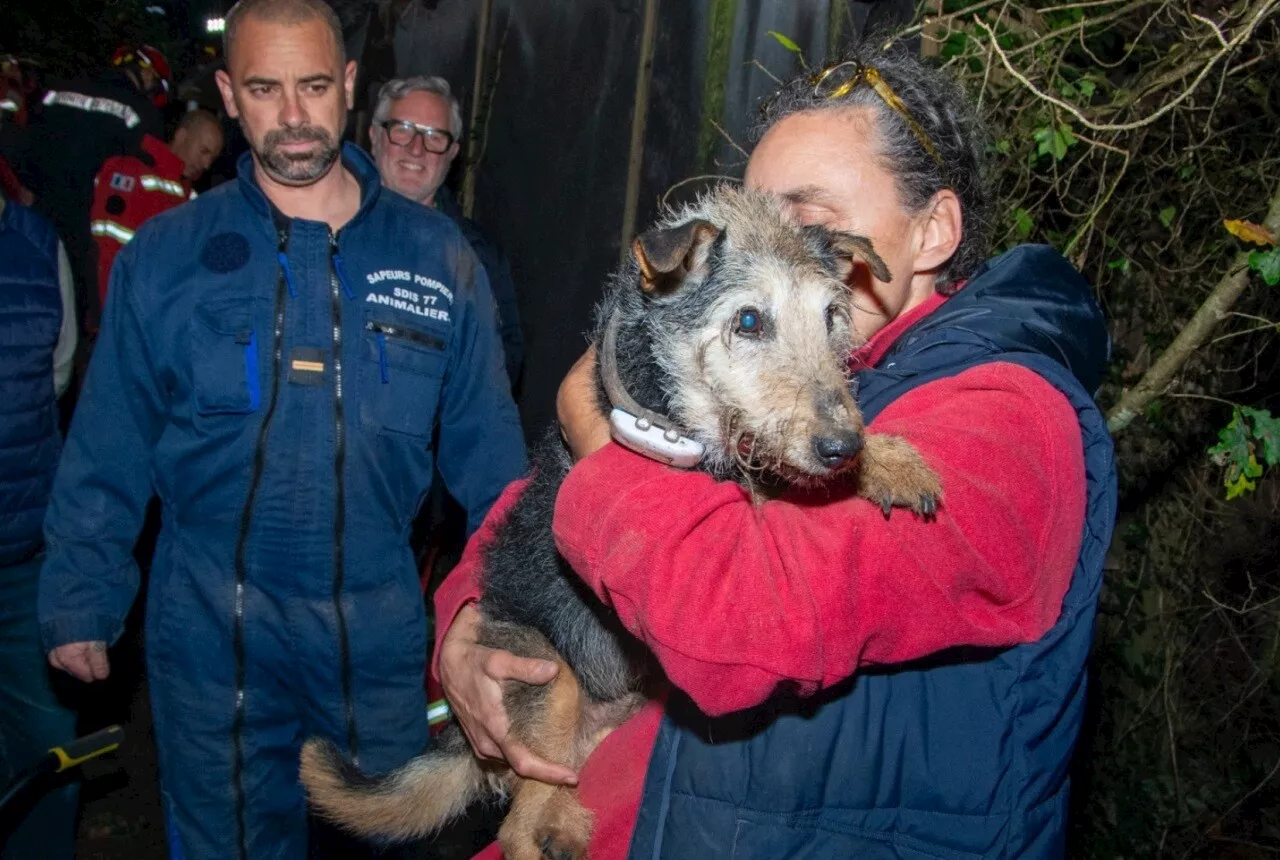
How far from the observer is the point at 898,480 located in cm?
132

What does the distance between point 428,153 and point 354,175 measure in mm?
1852

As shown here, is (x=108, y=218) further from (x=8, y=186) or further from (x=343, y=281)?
(x=343, y=281)

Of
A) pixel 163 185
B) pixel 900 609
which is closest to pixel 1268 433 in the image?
pixel 900 609

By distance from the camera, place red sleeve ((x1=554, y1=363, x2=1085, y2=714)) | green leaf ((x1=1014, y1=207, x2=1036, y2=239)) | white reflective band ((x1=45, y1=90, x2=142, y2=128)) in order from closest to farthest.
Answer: red sleeve ((x1=554, y1=363, x2=1085, y2=714))
green leaf ((x1=1014, y1=207, x2=1036, y2=239))
white reflective band ((x1=45, y1=90, x2=142, y2=128))

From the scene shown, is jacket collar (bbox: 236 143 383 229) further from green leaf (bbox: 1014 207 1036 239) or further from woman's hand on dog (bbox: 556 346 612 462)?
green leaf (bbox: 1014 207 1036 239)

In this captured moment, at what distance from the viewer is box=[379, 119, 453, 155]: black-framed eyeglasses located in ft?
16.6

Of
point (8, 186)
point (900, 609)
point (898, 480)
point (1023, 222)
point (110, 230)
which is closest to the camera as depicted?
point (900, 609)

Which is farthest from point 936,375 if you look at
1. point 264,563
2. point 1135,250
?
point 1135,250

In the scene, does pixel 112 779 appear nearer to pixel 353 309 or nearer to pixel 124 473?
pixel 124 473

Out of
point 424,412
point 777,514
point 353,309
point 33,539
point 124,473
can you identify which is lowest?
point 33,539

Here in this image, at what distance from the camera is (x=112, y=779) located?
15.5 ft

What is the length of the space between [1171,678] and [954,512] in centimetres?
417

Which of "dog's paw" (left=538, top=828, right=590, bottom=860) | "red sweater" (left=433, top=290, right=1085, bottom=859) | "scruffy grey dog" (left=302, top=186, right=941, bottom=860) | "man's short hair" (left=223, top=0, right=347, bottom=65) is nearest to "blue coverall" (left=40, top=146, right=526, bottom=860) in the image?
"scruffy grey dog" (left=302, top=186, right=941, bottom=860)

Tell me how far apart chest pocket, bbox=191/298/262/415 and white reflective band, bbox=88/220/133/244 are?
9.91 ft
